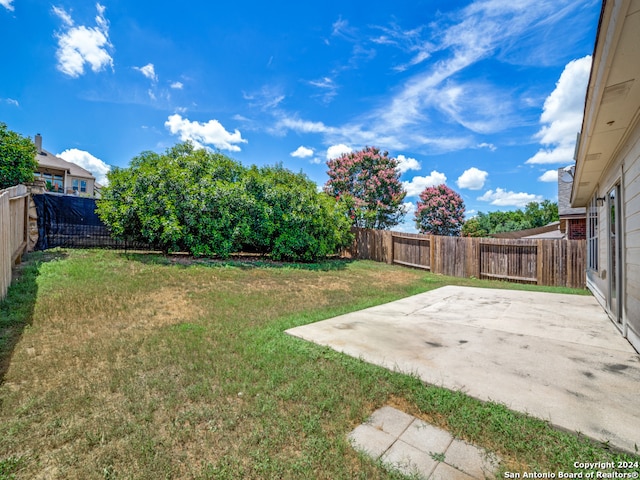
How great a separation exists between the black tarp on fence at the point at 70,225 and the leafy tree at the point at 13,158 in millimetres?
633

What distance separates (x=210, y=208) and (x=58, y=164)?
23.2 m

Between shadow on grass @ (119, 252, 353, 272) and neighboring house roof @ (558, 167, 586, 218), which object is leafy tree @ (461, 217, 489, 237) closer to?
neighboring house roof @ (558, 167, 586, 218)

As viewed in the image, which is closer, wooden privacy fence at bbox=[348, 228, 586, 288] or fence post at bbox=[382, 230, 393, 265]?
wooden privacy fence at bbox=[348, 228, 586, 288]

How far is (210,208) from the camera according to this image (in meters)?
8.38

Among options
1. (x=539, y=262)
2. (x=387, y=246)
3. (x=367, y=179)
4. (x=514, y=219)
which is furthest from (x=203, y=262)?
(x=514, y=219)

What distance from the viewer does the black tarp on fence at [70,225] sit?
326 inches

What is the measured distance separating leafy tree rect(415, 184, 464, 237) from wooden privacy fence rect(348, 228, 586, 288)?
1361cm

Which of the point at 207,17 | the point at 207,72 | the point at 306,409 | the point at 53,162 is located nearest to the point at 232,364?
the point at 306,409

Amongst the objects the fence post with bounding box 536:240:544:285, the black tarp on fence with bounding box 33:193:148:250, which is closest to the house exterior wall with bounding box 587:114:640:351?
the fence post with bounding box 536:240:544:285

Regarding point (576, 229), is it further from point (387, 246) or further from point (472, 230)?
point (472, 230)

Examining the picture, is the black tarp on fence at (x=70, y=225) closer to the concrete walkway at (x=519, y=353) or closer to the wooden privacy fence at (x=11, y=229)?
the wooden privacy fence at (x=11, y=229)

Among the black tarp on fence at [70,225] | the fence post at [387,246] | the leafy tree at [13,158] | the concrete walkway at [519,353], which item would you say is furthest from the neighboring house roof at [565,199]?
the leafy tree at [13,158]

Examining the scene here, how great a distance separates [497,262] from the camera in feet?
30.1

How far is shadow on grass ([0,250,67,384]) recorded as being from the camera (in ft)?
9.41
